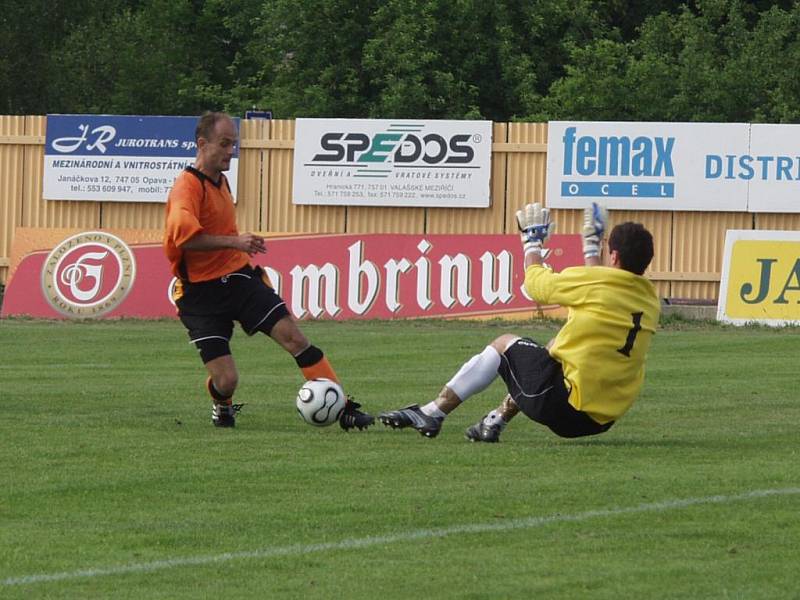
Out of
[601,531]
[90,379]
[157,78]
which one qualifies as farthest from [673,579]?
[157,78]

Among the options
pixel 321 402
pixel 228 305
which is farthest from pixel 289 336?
pixel 321 402

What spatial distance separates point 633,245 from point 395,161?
17520 millimetres

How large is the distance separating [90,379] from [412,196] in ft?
39.8

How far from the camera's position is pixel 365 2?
42125mm

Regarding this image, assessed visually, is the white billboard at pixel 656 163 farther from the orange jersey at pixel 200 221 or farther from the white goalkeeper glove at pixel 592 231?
the white goalkeeper glove at pixel 592 231

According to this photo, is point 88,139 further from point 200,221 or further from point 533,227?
point 533,227

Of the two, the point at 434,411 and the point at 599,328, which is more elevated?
the point at 599,328

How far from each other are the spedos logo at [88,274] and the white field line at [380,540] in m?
18.6

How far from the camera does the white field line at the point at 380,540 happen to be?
23.2 feet

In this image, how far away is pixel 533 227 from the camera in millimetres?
10719

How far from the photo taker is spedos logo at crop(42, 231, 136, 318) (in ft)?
87.3

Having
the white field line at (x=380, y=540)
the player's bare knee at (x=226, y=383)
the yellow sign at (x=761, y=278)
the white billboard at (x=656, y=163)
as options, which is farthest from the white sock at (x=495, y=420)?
the white billboard at (x=656, y=163)

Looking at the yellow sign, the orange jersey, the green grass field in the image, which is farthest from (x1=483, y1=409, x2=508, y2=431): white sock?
the yellow sign

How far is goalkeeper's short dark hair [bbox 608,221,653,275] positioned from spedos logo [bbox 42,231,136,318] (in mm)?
16881
